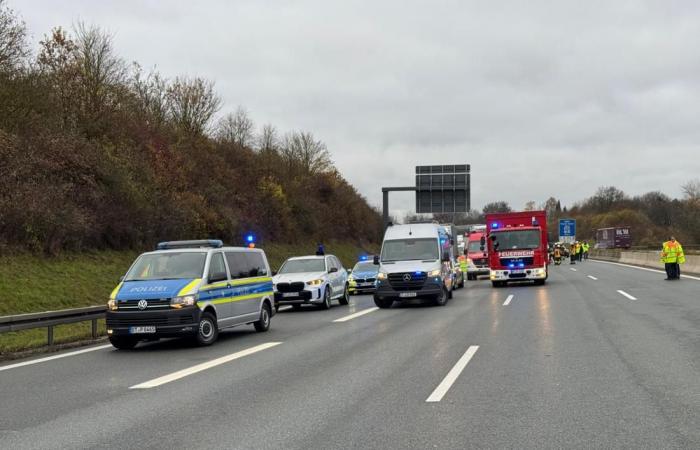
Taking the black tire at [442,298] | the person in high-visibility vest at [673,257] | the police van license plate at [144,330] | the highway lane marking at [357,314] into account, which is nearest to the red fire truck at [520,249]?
the person in high-visibility vest at [673,257]

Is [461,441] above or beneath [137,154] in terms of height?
beneath

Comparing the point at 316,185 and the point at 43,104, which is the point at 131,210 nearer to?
the point at 43,104

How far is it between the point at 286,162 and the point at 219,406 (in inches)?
1967

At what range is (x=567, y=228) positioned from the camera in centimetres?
6359

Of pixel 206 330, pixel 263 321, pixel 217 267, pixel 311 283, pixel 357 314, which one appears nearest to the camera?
pixel 206 330

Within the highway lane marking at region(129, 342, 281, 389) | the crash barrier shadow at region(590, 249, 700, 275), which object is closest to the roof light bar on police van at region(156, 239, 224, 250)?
the highway lane marking at region(129, 342, 281, 389)

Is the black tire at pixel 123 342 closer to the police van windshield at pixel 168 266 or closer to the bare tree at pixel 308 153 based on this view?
the police van windshield at pixel 168 266

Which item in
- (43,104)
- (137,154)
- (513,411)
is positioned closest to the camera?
(513,411)

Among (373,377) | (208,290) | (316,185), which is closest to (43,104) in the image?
(208,290)

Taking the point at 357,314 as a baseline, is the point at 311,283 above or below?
above

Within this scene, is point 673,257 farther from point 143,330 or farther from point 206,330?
point 143,330

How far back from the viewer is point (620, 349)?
31.9 feet

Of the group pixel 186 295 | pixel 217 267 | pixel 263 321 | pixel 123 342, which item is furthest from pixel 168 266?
pixel 263 321

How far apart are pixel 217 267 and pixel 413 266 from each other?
789 cm
